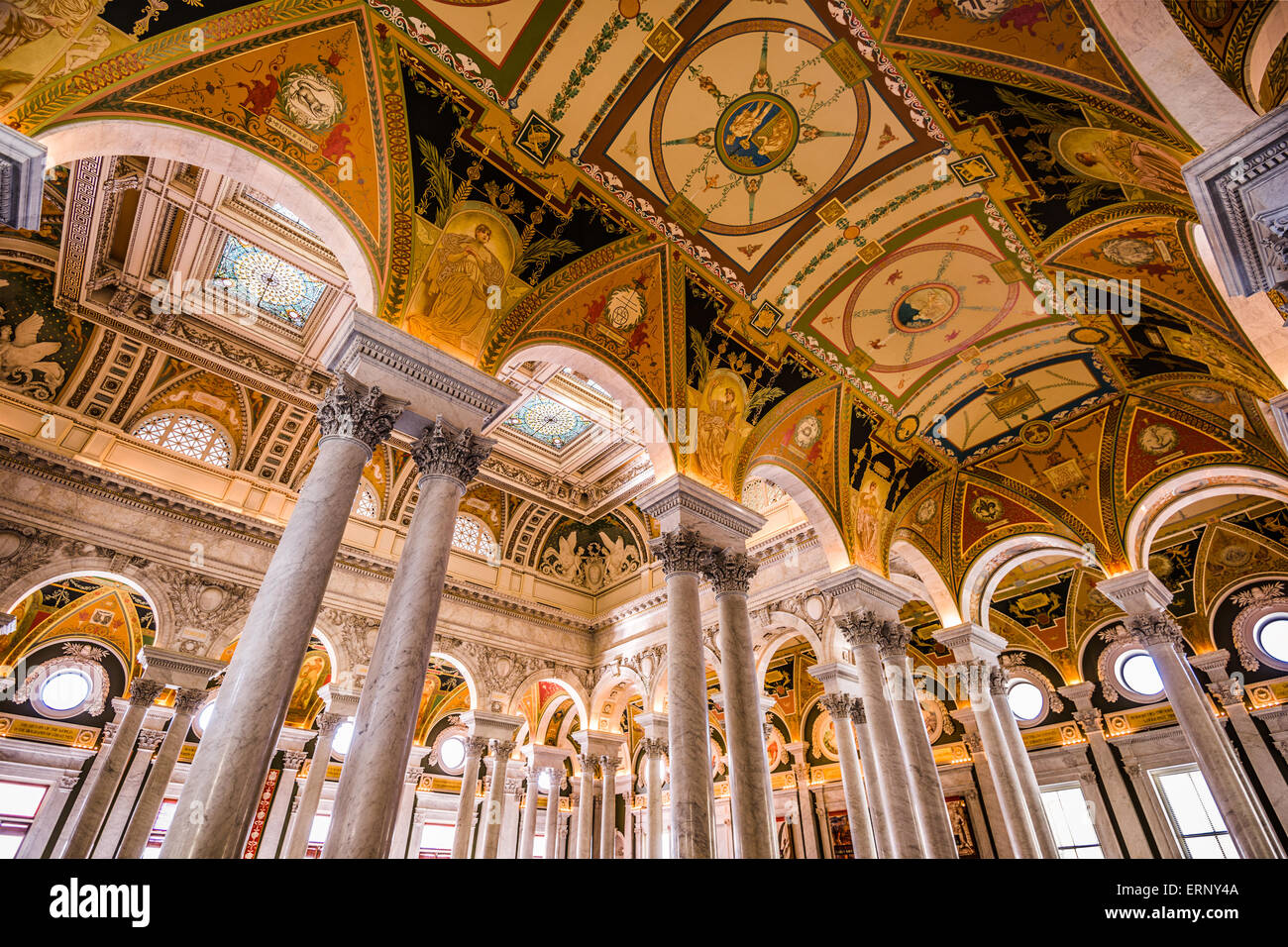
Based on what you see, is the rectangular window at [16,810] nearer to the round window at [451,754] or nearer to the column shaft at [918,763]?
the round window at [451,754]

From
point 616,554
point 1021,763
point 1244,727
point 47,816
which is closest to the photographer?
point 1021,763

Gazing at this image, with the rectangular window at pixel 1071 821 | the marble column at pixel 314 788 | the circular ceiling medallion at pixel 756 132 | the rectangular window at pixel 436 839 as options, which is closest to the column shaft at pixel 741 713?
the circular ceiling medallion at pixel 756 132

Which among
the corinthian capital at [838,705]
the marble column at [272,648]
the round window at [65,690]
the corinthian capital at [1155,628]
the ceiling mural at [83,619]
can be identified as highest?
the ceiling mural at [83,619]

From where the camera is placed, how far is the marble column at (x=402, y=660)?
4398 millimetres

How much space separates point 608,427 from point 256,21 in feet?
29.1

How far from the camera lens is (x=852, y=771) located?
35.1 feet

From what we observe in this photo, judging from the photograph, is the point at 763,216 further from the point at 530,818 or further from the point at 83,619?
the point at 83,619

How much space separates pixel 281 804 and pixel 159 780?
26.1ft

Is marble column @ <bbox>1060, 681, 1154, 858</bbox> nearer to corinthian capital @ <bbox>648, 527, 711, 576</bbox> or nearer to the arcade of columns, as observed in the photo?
the arcade of columns

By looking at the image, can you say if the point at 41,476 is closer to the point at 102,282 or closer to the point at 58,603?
the point at 102,282

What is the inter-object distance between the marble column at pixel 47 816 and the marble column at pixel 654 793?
501 inches

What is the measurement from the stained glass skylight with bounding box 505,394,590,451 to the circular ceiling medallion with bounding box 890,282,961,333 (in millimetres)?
6524

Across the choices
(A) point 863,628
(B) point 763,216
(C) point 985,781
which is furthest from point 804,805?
(B) point 763,216

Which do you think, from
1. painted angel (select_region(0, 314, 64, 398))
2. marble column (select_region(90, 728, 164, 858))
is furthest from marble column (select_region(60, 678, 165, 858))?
painted angel (select_region(0, 314, 64, 398))
